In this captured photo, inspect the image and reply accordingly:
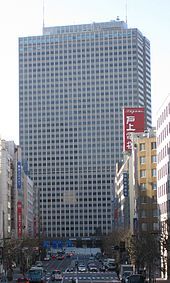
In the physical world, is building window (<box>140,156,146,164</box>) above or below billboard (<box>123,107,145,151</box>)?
below

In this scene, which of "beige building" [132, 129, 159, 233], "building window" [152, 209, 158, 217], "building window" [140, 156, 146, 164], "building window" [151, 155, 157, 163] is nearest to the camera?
"building window" [152, 209, 158, 217]

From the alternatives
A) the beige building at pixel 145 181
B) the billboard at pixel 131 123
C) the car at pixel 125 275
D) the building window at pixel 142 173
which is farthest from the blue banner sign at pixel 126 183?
the car at pixel 125 275

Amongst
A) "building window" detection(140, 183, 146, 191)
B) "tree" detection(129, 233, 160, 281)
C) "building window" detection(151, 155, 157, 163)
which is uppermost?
"building window" detection(151, 155, 157, 163)

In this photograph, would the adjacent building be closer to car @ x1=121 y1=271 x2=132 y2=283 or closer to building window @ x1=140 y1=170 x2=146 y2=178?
car @ x1=121 y1=271 x2=132 y2=283

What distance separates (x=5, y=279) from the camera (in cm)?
10938

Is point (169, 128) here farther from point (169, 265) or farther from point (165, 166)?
point (169, 265)

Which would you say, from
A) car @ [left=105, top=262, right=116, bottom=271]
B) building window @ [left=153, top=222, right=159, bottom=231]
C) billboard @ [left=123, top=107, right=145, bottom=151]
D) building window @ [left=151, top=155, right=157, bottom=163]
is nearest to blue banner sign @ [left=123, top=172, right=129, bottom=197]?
billboard @ [left=123, top=107, right=145, bottom=151]

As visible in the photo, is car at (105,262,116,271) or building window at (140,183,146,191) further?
building window at (140,183,146,191)

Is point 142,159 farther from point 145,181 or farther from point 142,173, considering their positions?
point 145,181

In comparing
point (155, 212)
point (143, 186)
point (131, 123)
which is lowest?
point (155, 212)

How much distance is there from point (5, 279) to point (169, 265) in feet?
98.4

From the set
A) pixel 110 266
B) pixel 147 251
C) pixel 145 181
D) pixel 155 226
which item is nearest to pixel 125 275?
pixel 147 251

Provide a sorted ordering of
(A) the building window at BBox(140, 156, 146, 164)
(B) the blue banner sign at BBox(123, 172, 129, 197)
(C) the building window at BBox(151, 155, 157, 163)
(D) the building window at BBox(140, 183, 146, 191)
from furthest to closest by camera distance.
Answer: (B) the blue banner sign at BBox(123, 172, 129, 197), (D) the building window at BBox(140, 183, 146, 191), (A) the building window at BBox(140, 156, 146, 164), (C) the building window at BBox(151, 155, 157, 163)

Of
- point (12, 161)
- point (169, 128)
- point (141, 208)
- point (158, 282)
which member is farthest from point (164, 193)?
point (12, 161)
